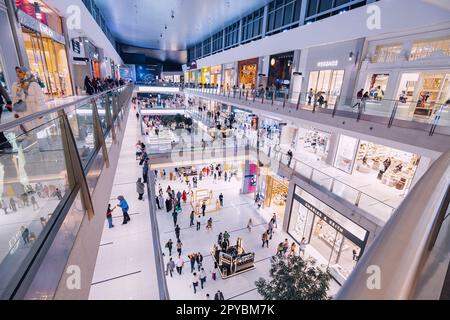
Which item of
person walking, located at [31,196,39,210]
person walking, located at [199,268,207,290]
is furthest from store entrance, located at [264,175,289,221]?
person walking, located at [31,196,39,210]

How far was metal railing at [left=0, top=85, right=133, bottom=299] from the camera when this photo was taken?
4.01ft

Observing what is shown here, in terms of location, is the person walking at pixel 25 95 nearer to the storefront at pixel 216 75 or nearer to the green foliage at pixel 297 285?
the green foliage at pixel 297 285

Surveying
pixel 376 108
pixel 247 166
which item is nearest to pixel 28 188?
pixel 376 108

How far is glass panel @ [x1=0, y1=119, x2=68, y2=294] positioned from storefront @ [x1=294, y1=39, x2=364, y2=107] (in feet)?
33.4

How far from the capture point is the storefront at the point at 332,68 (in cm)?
1208

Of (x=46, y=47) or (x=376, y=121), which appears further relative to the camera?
(x=46, y=47)

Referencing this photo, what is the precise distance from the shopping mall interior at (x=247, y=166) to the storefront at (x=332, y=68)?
0.10m

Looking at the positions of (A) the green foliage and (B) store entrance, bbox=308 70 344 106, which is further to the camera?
(B) store entrance, bbox=308 70 344 106

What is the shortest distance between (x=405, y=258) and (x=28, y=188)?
2.13 meters

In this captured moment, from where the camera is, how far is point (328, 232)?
1080 centimetres

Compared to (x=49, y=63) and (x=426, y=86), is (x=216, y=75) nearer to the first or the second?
(x=49, y=63)

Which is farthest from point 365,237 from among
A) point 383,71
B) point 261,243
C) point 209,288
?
point 383,71

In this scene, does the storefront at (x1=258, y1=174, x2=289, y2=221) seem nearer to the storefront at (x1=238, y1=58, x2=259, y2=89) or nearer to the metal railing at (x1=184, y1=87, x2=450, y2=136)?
the metal railing at (x1=184, y1=87, x2=450, y2=136)
